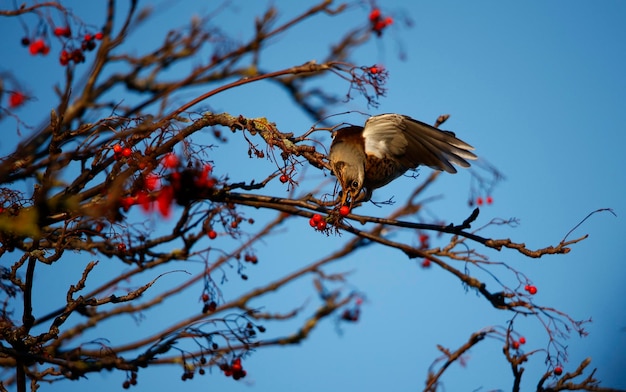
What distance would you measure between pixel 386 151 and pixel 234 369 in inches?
61.0

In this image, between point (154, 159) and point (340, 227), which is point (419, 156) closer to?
point (340, 227)

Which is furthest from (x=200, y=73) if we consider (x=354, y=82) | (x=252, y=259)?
(x=252, y=259)

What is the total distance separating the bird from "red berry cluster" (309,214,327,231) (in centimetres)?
17

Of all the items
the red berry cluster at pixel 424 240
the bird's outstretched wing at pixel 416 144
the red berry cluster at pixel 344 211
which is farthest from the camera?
the red berry cluster at pixel 424 240

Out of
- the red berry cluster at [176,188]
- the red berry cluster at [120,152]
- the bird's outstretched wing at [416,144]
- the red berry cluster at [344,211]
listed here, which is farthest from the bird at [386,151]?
the red berry cluster at [176,188]

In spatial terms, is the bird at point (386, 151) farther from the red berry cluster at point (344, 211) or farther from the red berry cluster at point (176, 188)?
the red berry cluster at point (176, 188)

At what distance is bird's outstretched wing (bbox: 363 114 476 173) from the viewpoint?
151 inches

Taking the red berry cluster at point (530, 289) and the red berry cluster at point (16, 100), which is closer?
the red berry cluster at point (16, 100)

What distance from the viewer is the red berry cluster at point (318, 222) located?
3309 millimetres

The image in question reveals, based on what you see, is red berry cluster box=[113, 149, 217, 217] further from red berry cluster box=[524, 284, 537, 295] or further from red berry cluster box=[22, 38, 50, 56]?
red berry cluster box=[524, 284, 537, 295]

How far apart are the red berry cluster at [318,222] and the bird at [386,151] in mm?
175

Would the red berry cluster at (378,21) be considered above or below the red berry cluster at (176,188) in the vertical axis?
above

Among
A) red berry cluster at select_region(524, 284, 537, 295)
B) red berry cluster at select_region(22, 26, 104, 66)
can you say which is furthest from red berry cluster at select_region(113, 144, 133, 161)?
red berry cluster at select_region(524, 284, 537, 295)

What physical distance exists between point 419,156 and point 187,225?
1.51 metres
